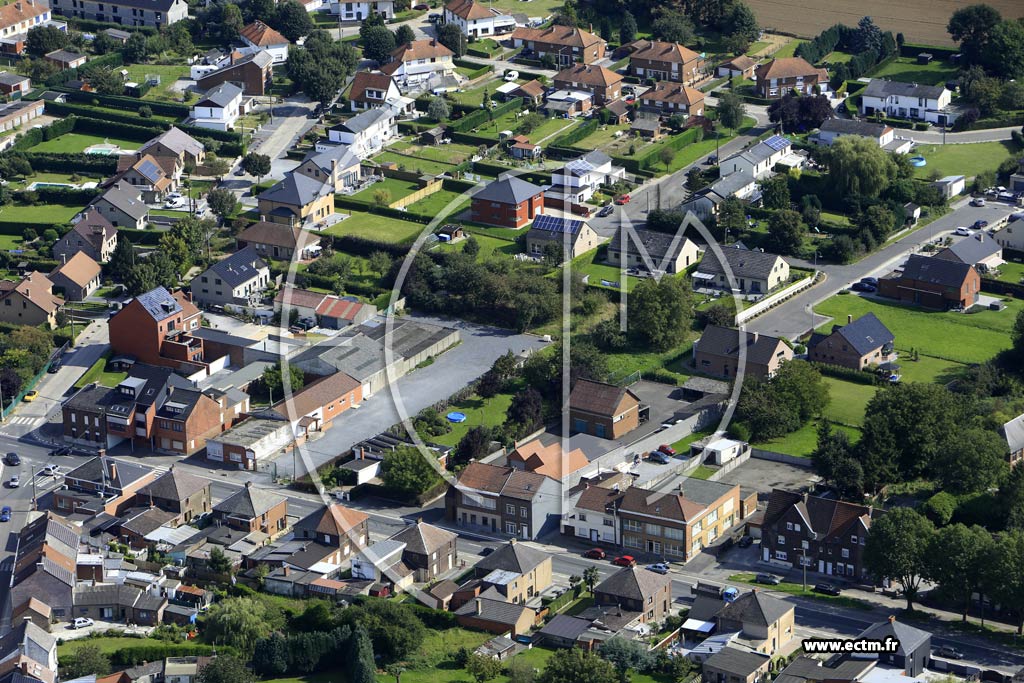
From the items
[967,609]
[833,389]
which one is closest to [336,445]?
[833,389]

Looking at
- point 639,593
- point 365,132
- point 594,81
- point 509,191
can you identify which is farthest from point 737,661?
point 594,81

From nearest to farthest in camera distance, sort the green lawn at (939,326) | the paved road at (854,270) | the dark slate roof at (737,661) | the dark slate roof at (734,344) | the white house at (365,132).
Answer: the dark slate roof at (737,661) < the dark slate roof at (734,344) < the green lawn at (939,326) < the paved road at (854,270) < the white house at (365,132)

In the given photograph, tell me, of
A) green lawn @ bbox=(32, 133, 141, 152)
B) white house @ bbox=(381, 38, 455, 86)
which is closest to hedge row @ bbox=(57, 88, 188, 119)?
green lawn @ bbox=(32, 133, 141, 152)

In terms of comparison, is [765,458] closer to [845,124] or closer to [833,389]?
[833,389]

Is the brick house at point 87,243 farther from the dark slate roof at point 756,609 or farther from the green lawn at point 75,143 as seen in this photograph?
the dark slate roof at point 756,609

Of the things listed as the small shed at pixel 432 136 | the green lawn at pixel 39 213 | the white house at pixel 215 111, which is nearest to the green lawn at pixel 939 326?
Result: the small shed at pixel 432 136

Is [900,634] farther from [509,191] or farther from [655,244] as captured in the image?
[509,191]

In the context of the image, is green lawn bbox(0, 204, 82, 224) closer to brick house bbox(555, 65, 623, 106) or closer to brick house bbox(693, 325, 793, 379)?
brick house bbox(555, 65, 623, 106)
